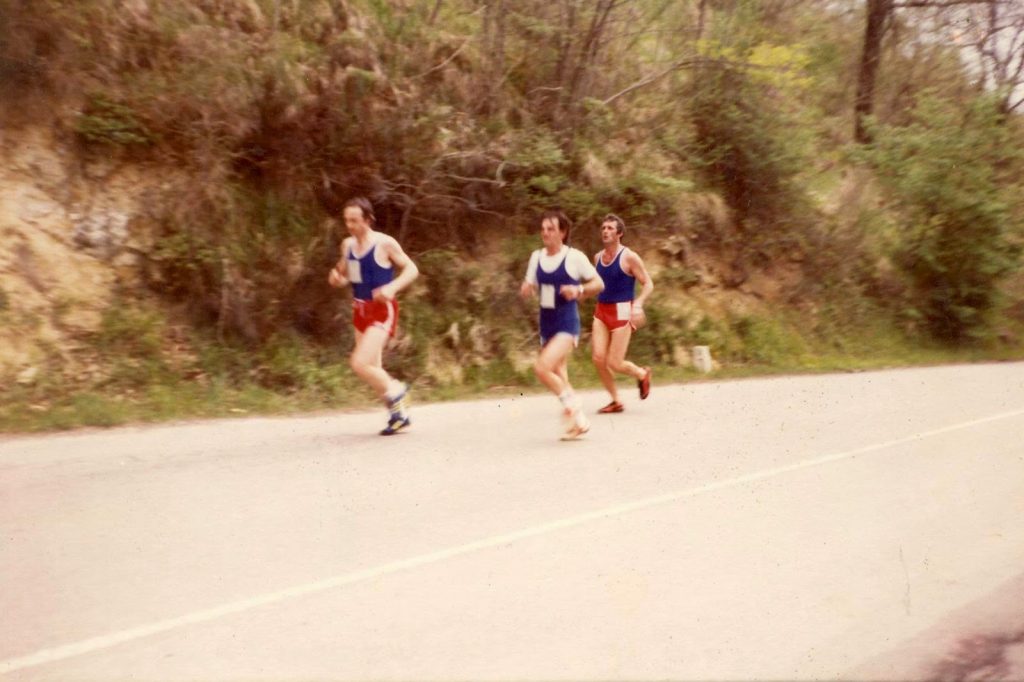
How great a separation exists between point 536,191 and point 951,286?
38.9ft

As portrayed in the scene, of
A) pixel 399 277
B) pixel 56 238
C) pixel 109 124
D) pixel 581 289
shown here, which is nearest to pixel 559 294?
pixel 581 289

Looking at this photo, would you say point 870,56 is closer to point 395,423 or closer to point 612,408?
point 612,408

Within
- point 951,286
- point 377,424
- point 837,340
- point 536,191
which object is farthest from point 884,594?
point 951,286

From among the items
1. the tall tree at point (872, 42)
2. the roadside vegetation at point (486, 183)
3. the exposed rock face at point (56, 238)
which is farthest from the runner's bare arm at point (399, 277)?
the tall tree at point (872, 42)

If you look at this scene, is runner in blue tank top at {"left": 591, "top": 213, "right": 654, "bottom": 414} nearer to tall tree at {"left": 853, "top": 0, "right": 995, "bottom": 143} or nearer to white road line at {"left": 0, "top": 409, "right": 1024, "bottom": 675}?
white road line at {"left": 0, "top": 409, "right": 1024, "bottom": 675}

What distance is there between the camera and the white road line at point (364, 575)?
3.70 metres

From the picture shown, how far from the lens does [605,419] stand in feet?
32.3

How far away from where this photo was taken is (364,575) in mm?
4688

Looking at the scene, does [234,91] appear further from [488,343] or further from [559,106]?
[559,106]

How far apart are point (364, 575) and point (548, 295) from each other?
4.30 meters

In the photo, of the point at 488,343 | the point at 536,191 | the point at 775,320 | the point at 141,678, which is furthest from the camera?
the point at 775,320

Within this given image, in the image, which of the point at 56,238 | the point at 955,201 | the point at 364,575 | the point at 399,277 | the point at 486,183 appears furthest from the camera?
the point at 955,201

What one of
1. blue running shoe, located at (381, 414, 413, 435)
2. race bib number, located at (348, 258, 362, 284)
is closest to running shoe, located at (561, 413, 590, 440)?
blue running shoe, located at (381, 414, 413, 435)

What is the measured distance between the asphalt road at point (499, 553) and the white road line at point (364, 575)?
17 mm
